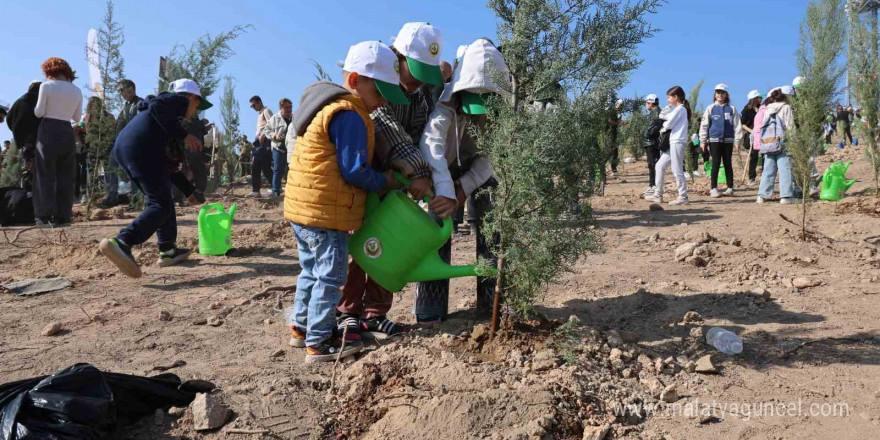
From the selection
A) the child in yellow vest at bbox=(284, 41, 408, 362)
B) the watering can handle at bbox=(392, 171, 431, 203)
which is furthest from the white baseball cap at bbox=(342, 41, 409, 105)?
Result: the watering can handle at bbox=(392, 171, 431, 203)

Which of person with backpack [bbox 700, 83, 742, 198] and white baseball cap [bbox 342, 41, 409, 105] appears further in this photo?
person with backpack [bbox 700, 83, 742, 198]

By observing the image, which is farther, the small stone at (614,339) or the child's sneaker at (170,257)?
the child's sneaker at (170,257)

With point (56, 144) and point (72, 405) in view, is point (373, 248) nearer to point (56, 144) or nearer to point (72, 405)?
point (72, 405)

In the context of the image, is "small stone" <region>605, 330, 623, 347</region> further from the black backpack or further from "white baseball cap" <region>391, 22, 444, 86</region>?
the black backpack

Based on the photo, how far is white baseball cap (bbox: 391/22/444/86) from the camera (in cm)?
312

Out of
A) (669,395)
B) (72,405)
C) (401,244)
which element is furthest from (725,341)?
(72,405)

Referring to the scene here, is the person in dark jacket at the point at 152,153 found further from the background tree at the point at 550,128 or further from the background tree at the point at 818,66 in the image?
the background tree at the point at 818,66

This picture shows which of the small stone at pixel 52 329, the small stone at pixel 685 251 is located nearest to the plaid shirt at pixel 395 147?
the small stone at pixel 52 329

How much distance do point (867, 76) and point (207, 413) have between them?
9441 millimetres

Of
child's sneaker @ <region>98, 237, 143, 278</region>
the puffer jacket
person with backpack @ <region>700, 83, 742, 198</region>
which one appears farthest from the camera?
person with backpack @ <region>700, 83, 742, 198</region>

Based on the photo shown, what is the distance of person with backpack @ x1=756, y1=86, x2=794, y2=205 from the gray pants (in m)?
9.20

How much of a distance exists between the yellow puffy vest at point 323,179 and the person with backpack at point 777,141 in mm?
7231

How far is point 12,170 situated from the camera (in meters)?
9.91

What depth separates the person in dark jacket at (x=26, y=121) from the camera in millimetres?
7590
